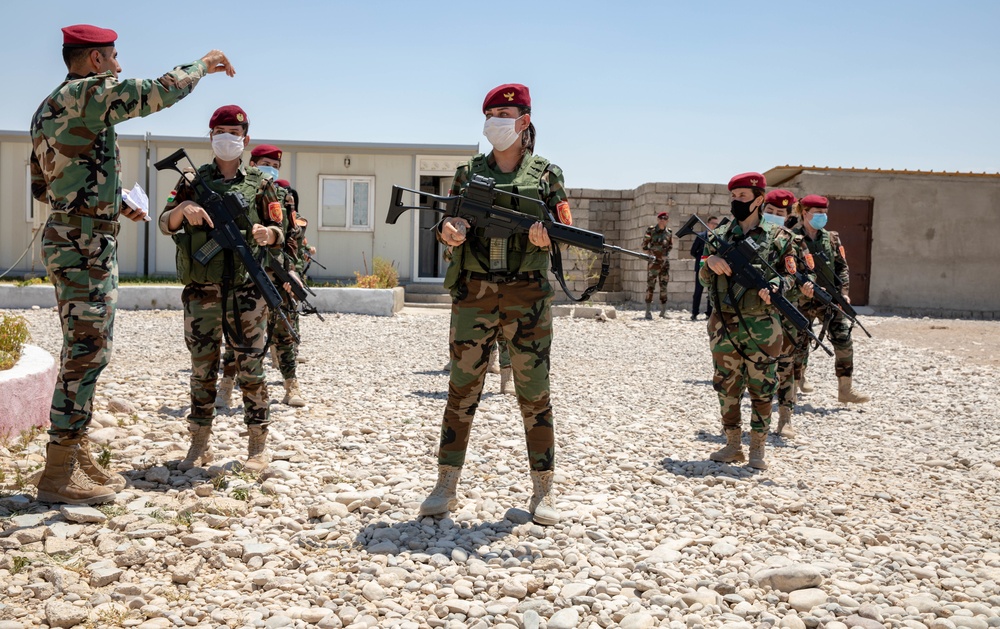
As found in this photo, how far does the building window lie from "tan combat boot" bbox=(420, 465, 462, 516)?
A: 47.5ft

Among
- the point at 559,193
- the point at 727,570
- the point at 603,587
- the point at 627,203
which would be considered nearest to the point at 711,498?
the point at 727,570

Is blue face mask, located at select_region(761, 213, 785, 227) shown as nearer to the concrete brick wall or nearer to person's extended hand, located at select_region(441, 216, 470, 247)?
person's extended hand, located at select_region(441, 216, 470, 247)

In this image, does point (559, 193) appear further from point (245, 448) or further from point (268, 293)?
point (245, 448)

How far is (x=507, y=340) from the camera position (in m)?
3.84

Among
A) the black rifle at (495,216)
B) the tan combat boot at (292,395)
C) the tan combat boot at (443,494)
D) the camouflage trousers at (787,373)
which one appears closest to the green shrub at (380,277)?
the tan combat boot at (292,395)

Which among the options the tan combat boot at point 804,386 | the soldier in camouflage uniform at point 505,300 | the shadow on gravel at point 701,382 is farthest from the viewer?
the shadow on gravel at point 701,382

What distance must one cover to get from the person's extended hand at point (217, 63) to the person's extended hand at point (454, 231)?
130 cm

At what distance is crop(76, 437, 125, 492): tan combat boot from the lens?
3885 millimetres

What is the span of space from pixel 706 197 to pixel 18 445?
1524 cm

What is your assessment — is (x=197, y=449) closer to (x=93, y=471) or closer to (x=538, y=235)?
(x=93, y=471)

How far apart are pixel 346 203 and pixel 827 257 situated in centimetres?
1245

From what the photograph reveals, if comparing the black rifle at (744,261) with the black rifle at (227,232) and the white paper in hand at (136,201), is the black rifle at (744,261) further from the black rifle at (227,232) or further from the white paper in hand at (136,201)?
the white paper in hand at (136,201)

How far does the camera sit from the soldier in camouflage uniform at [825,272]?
23.8 ft

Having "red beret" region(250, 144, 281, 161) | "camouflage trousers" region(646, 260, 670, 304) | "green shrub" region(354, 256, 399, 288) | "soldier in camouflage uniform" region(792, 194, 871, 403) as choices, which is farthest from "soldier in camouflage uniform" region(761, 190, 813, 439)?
"green shrub" region(354, 256, 399, 288)
